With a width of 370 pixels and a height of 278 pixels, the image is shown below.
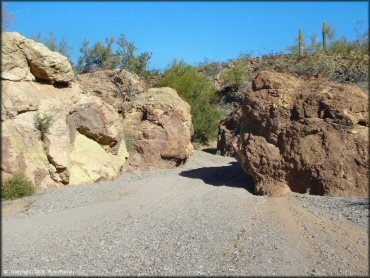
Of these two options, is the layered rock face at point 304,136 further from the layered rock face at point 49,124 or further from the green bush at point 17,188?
the green bush at point 17,188

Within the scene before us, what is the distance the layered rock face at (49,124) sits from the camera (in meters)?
10.6

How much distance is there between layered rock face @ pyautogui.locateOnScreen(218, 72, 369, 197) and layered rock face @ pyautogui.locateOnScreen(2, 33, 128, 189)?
4.52 m

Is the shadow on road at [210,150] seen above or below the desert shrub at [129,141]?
below

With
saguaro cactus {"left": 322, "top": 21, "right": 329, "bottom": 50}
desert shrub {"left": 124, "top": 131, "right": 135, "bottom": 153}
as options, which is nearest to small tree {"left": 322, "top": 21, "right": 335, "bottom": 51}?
saguaro cactus {"left": 322, "top": 21, "right": 329, "bottom": 50}

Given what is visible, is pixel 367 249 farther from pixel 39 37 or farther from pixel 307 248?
pixel 39 37

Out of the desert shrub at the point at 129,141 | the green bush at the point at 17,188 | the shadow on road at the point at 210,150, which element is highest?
the desert shrub at the point at 129,141

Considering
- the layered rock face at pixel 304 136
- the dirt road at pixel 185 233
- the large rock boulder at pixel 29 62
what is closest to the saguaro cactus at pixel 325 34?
the layered rock face at pixel 304 136

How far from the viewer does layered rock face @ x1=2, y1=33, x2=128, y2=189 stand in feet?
34.7

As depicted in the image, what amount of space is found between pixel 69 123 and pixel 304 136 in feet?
20.9

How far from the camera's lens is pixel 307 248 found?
5.75 m

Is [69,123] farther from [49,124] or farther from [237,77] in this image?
[237,77]

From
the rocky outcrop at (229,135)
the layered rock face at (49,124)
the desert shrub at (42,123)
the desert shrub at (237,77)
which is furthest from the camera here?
the desert shrub at (237,77)

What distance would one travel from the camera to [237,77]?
30594 mm

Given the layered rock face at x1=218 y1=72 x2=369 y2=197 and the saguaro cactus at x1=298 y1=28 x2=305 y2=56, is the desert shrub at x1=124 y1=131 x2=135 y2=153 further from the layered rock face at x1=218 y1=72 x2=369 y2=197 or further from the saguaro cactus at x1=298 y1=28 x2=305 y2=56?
the saguaro cactus at x1=298 y1=28 x2=305 y2=56
